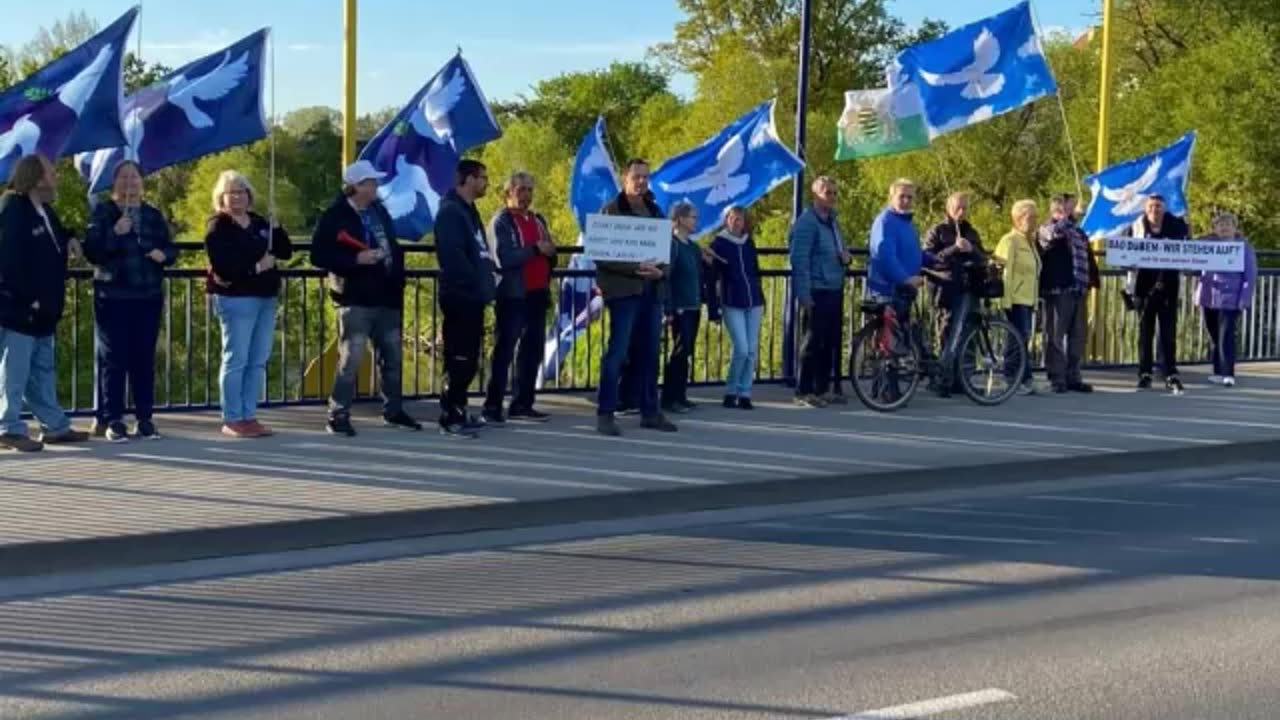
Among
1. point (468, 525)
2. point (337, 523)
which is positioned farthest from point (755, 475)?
point (337, 523)

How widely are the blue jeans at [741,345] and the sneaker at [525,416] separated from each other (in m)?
1.80

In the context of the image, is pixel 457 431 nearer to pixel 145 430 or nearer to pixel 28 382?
pixel 145 430

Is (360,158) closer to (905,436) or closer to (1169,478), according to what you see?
(905,436)

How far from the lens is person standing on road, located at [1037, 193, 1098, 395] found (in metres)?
14.7

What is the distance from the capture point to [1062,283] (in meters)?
14.7

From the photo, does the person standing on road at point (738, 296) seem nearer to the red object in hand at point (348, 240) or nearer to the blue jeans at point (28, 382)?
the red object in hand at point (348, 240)

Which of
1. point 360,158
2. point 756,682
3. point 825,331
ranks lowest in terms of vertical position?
point 756,682

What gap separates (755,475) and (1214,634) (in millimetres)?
3851

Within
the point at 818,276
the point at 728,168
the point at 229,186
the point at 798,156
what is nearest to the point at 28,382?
the point at 229,186

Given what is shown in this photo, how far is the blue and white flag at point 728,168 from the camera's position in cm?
1455

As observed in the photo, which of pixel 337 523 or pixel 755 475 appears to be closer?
pixel 337 523

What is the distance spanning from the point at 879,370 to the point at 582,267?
108 inches

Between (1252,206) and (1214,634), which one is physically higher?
(1252,206)

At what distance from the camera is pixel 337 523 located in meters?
8.78
